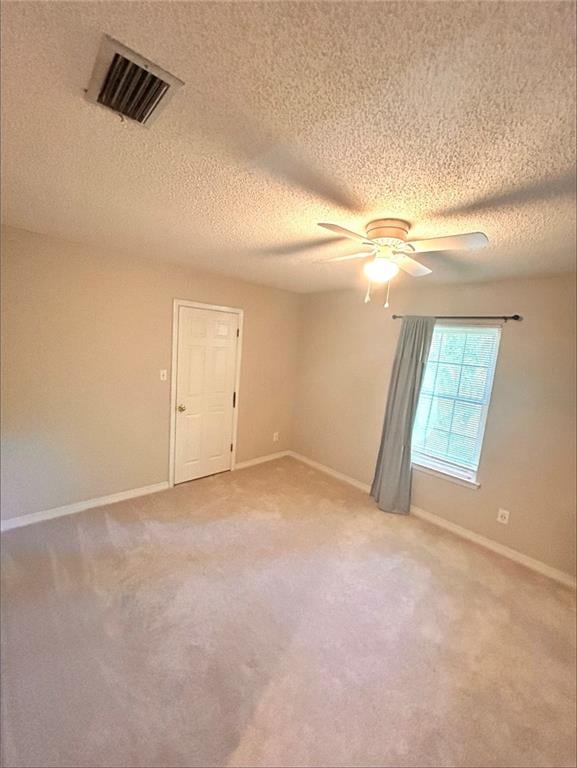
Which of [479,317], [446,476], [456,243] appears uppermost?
[456,243]

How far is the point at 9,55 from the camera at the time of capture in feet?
2.78

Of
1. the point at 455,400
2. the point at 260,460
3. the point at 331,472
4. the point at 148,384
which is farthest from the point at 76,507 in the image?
the point at 455,400

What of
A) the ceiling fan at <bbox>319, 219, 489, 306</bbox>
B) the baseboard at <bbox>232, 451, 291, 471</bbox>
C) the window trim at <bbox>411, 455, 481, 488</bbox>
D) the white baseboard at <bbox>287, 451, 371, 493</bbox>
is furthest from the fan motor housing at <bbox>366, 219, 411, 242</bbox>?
the baseboard at <bbox>232, 451, 291, 471</bbox>

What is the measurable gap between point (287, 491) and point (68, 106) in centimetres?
342

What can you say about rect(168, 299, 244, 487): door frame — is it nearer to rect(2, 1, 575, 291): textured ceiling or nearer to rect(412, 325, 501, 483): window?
rect(2, 1, 575, 291): textured ceiling

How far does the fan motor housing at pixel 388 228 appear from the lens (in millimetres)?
1676

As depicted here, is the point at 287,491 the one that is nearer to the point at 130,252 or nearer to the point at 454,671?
the point at 454,671

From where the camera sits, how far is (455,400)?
3.11m

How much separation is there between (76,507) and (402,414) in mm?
3210

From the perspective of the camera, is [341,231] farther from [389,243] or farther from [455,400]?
[455,400]

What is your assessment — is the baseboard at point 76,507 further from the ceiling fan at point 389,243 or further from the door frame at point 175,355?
the ceiling fan at point 389,243

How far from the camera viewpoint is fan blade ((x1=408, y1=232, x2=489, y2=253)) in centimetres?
139

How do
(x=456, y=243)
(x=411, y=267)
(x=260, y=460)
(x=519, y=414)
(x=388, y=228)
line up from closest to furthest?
(x=456, y=243) < (x=388, y=228) < (x=411, y=267) < (x=519, y=414) < (x=260, y=460)

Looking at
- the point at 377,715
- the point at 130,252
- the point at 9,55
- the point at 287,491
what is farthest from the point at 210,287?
the point at 377,715
